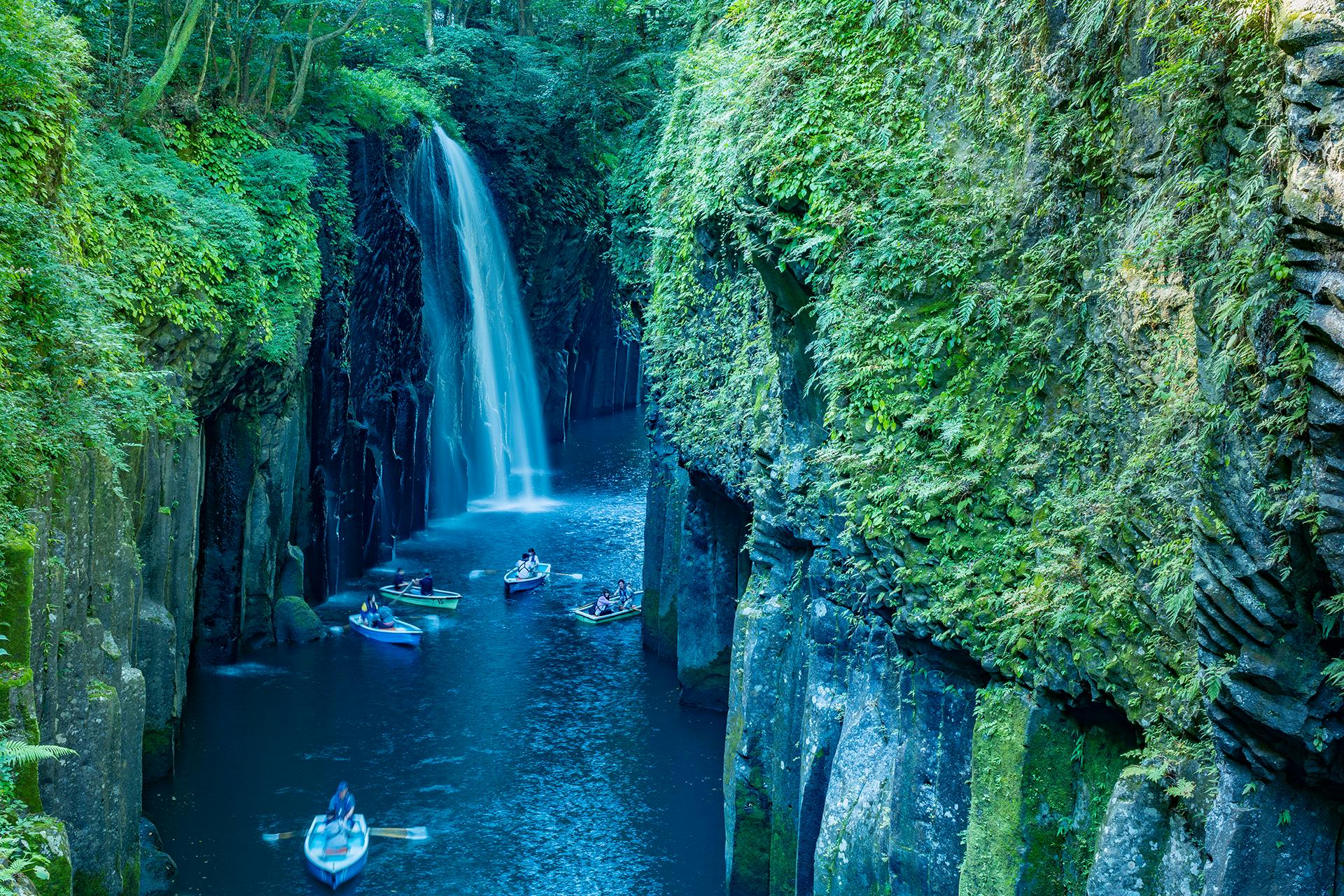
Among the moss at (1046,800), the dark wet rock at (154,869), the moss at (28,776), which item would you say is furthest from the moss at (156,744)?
the moss at (1046,800)

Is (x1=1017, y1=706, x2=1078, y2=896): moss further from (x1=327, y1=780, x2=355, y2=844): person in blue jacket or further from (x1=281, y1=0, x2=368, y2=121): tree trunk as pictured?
(x1=281, y1=0, x2=368, y2=121): tree trunk

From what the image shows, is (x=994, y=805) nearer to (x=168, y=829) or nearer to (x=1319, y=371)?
(x=1319, y=371)

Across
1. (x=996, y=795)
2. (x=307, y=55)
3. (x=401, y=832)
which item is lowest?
(x=401, y=832)

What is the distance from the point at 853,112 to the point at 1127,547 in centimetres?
593

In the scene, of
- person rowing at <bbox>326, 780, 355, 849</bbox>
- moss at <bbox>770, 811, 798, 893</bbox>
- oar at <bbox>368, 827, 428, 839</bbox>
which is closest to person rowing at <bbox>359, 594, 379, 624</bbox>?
person rowing at <bbox>326, 780, 355, 849</bbox>

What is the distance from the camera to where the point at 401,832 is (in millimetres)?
17375

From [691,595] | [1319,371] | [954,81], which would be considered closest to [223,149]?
[691,595]

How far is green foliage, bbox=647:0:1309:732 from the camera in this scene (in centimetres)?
689

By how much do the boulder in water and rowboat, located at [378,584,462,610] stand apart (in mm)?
2643

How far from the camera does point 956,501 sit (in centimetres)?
1033

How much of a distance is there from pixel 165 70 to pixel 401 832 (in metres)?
13.4

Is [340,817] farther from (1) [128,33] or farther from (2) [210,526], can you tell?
(1) [128,33]

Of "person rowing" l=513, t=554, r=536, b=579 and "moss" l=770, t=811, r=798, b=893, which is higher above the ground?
"person rowing" l=513, t=554, r=536, b=579

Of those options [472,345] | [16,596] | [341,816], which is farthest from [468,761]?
[472,345]
